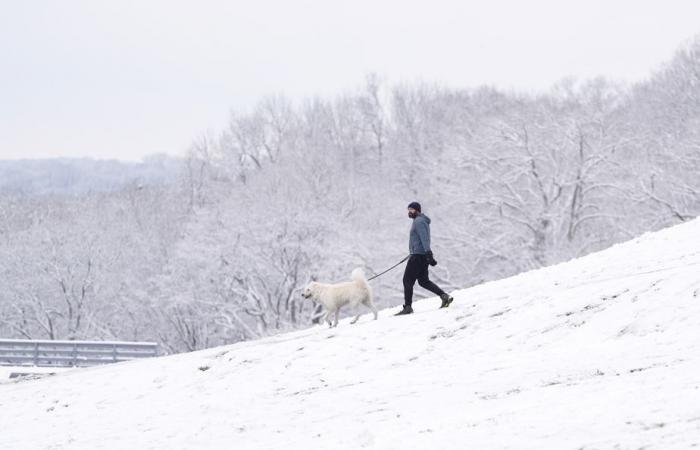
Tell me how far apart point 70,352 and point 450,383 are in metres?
20.8

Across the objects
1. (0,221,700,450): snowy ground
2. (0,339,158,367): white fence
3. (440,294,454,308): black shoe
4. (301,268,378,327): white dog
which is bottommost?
(0,339,158,367): white fence

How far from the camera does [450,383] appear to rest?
1012 cm

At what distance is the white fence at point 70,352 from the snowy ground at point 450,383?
1007cm

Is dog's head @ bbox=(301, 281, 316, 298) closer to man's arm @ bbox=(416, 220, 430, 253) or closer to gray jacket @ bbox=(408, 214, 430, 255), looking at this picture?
gray jacket @ bbox=(408, 214, 430, 255)

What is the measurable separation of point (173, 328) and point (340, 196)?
42.4ft

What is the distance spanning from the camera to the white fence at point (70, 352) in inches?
1075

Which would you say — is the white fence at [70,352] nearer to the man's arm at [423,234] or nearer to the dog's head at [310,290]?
the dog's head at [310,290]

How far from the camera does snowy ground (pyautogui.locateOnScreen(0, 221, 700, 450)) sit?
24.9 feet

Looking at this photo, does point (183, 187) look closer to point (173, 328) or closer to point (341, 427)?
point (173, 328)

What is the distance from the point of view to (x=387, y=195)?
50312mm

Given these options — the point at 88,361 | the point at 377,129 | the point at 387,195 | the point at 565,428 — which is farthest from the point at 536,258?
the point at 377,129

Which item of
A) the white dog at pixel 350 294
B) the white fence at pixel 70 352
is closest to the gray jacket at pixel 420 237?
the white dog at pixel 350 294

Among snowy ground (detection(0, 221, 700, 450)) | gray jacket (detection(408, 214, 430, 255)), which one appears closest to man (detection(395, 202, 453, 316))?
gray jacket (detection(408, 214, 430, 255))

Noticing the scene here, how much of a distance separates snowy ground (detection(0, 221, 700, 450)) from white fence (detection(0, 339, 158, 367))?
33.0ft
